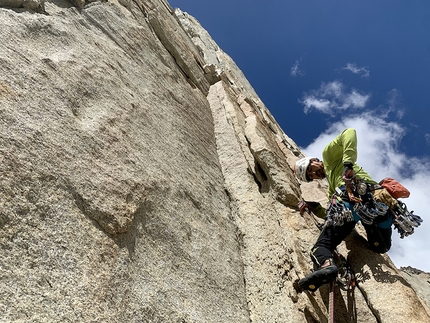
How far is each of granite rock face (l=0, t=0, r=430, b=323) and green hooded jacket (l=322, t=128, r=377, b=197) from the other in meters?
1.00

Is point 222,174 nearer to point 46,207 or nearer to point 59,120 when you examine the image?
point 59,120

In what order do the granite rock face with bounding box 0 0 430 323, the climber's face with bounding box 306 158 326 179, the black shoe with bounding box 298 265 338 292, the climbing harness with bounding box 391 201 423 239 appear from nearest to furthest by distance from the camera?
the granite rock face with bounding box 0 0 430 323 → the black shoe with bounding box 298 265 338 292 → the climbing harness with bounding box 391 201 423 239 → the climber's face with bounding box 306 158 326 179

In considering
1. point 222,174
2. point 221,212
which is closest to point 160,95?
point 222,174

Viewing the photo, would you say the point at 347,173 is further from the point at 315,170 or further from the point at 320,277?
the point at 320,277

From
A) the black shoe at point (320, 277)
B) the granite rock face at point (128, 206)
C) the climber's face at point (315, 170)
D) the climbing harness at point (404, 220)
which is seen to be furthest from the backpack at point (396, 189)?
the black shoe at point (320, 277)

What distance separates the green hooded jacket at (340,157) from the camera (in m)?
6.14

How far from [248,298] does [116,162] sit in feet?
8.65

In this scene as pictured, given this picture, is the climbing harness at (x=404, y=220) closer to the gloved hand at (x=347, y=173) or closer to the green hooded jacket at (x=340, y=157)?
the green hooded jacket at (x=340, y=157)

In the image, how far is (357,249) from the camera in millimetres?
6426

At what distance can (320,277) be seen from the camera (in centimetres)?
513

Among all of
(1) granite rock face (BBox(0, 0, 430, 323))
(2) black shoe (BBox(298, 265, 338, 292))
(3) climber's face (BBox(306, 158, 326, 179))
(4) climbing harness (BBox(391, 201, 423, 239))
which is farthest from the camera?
(3) climber's face (BBox(306, 158, 326, 179))

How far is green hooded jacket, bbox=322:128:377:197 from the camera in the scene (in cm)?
614

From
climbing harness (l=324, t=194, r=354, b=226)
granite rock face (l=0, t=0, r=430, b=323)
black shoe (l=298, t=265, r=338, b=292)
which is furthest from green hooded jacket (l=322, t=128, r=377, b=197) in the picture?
black shoe (l=298, t=265, r=338, b=292)

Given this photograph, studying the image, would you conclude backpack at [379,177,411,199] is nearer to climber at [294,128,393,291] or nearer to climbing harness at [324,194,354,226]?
climber at [294,128,393,291]
